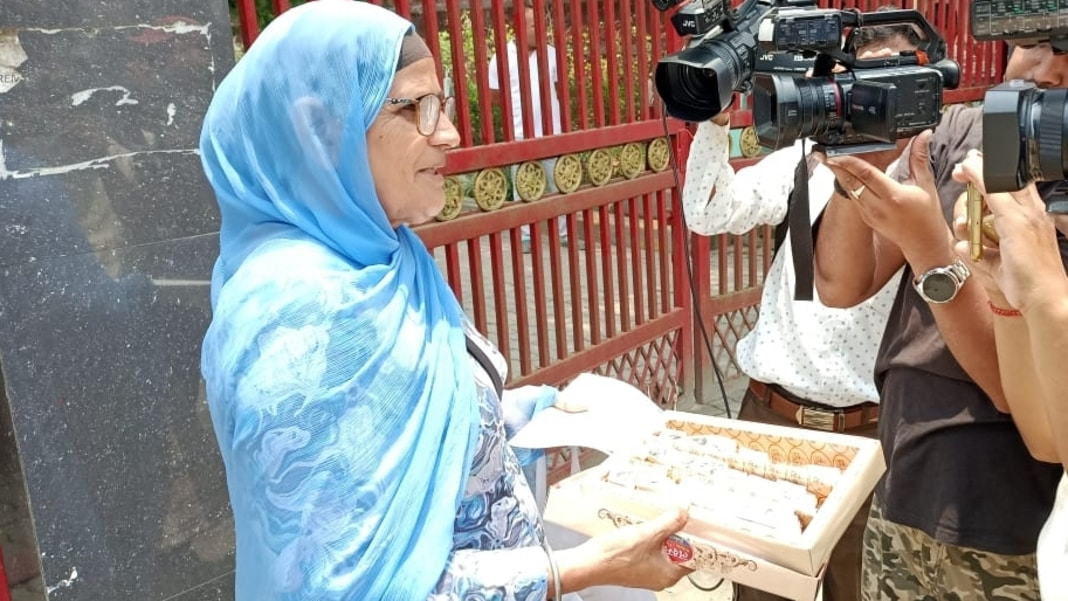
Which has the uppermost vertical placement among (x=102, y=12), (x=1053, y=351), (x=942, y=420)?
(x=102, y=12)

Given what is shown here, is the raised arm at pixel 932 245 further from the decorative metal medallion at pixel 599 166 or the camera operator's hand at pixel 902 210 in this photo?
the decorative metal medallion at pixel 599 166

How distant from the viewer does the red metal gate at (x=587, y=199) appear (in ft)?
10.5

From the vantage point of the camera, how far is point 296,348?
4.31ft

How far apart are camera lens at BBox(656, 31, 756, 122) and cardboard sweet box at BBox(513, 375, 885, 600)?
0.66 metres

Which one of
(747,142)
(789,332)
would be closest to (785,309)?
(789,332)

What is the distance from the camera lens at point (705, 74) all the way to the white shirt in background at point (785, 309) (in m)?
0.41

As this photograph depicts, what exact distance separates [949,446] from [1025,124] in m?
0.83

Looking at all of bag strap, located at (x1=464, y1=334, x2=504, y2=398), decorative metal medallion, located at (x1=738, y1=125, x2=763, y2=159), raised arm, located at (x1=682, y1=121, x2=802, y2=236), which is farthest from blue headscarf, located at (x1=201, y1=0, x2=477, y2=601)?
decorative metal medallion, located at (x1=738, y1=125, x2=763, y2=159)

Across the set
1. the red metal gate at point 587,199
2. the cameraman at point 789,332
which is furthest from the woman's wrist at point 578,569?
the red metal gate at point 587,199

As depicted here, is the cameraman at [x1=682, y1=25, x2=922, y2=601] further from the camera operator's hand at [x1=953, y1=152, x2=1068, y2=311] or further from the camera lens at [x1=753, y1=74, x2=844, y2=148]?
the camera operator's hand at [x1=953, y1=152, x2=1068, y2=311]

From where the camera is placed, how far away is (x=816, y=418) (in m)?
2.47

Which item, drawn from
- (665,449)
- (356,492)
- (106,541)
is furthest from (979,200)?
(106,541)

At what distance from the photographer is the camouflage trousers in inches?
71.0

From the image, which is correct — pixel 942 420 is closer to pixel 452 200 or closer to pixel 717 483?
pixel 717 483
